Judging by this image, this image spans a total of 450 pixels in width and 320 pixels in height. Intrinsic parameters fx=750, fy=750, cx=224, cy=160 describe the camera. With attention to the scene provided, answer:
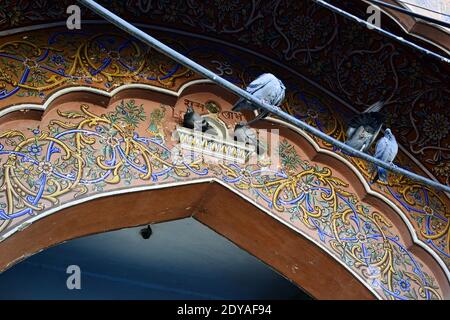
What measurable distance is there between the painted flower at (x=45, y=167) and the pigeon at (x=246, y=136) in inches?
43.7

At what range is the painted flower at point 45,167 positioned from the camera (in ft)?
11.7

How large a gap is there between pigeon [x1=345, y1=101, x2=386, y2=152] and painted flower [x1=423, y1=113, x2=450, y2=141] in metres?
0.40

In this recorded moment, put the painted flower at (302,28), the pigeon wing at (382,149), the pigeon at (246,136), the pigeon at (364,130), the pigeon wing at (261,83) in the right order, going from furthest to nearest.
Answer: the painted flower at (302,28), the pigeon at (246,136), the pigeon at (364,130), the pigeon wing at (382,149), the pigeon wing at (261,83)

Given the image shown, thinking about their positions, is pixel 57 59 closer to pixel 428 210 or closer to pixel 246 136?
pixel 246 136

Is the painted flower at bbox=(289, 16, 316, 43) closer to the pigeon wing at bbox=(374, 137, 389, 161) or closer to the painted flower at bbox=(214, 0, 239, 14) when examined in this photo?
the painted flower at bbox=(214, 0, 239, 14)

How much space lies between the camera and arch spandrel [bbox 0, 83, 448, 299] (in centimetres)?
355

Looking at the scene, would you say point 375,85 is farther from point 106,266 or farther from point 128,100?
point 106,266

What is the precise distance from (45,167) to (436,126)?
2.32 meters

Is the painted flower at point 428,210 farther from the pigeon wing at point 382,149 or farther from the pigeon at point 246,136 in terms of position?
the pigeon at point 246,136

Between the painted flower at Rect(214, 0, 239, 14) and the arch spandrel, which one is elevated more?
the painted flower at Rect(214, 0, 239, 14)

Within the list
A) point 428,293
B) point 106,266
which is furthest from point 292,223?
point 106,266

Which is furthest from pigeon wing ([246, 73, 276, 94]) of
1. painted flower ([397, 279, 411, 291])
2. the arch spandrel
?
painted flower ([397, 279, 411, 291])

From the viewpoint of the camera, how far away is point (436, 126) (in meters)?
4.49

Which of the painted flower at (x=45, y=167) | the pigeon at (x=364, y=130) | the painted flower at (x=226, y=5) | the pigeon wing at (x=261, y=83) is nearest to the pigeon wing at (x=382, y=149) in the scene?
the pigeon at (x=364, y=130)
